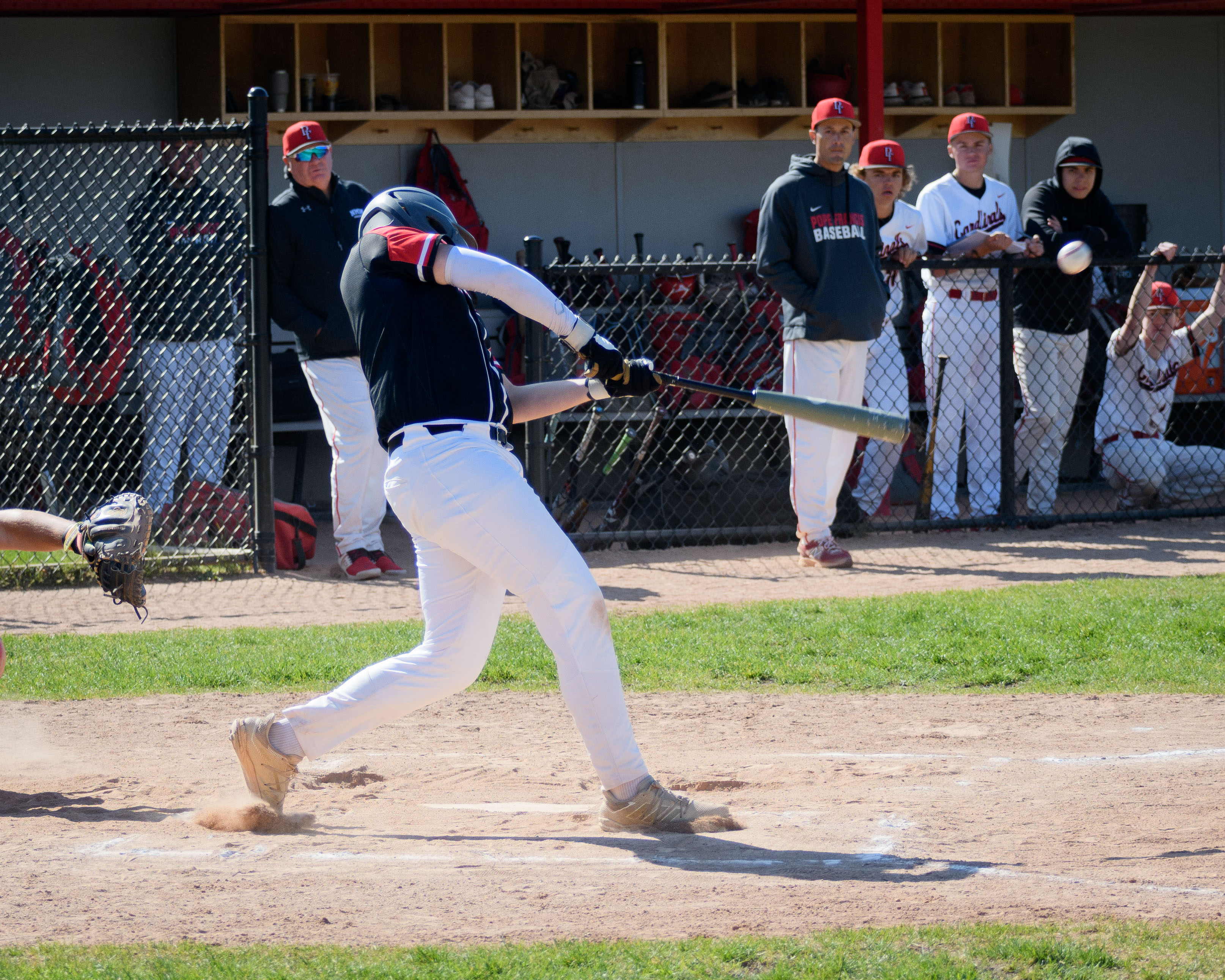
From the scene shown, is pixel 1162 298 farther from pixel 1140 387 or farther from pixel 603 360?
pixel 603 360

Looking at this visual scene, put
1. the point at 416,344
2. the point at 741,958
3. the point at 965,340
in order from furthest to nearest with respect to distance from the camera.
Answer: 1. the point at 965,340
2. the point at 416,344
3. the point at 741,958

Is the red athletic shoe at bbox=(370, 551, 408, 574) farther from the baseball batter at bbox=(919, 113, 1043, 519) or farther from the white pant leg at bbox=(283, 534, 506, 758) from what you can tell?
the white pant leg at bbox=(283, 534, 506, 758)

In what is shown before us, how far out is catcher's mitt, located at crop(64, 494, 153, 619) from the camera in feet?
14.4

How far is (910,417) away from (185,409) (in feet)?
16.0

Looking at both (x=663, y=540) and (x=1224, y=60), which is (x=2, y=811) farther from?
(x=1224, y=60)

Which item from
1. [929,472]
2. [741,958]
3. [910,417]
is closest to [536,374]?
[929,472]

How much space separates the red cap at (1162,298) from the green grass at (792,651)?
2.80 metres

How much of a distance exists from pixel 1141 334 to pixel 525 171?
5.29 meters

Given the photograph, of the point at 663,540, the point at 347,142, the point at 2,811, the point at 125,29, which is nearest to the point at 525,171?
the point at 347,142

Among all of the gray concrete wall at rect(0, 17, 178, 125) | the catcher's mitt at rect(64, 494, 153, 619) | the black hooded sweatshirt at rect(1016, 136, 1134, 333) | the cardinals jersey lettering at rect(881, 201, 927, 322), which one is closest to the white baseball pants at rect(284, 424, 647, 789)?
the catcher's mitt at rect(64, 494, 153, 619)

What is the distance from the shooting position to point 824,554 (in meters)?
8.16

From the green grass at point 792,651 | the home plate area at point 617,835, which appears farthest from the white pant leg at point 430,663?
the green grass at point 792,651

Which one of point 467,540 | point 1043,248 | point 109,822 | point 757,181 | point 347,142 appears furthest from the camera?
point 757,181

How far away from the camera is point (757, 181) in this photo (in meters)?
12.8
